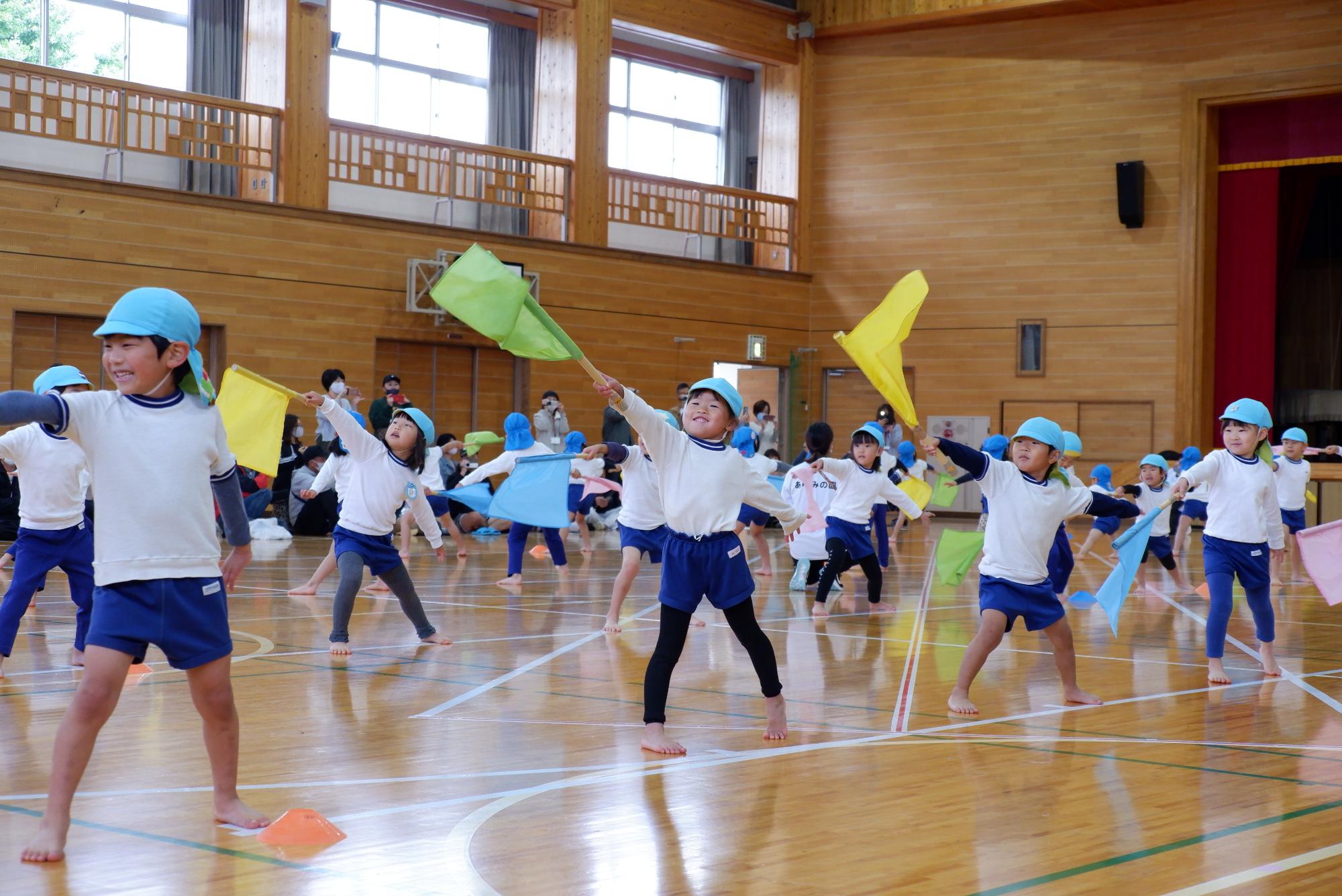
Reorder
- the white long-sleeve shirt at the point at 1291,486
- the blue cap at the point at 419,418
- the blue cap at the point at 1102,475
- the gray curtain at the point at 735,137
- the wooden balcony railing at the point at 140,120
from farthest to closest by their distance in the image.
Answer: the gray curtain at the point at 735,137 < the wooden balcony railing at the point at 140,120 < the blue cap at the point at 1102,475 < the white long-sleeve shirt at the point at 1291,486 < the blue cap at the point at 419,418

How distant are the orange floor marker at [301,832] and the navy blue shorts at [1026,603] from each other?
12.3 ft

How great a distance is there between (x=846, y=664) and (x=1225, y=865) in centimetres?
433

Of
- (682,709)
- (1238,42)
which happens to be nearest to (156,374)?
(682,709)

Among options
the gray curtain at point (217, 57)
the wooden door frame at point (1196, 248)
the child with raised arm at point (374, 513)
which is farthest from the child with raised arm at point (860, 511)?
the wooden door frame at point (1196, 248)

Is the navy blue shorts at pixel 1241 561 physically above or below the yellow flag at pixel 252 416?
below

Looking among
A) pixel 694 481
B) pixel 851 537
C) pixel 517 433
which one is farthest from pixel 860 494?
pixel 694 481

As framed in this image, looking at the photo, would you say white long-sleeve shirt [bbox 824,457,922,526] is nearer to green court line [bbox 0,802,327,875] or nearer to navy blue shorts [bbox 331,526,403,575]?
navy blue shorts [bbox 331,526,403,575]

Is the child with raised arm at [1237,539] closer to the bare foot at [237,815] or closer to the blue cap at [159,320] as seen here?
the bare foot at [237,815]

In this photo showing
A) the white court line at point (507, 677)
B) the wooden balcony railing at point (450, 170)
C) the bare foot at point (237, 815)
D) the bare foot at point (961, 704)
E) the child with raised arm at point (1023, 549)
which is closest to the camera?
the bare foot at point (237, 815)

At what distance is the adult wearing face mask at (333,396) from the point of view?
15672 millimetres

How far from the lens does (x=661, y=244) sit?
2511 centimetres

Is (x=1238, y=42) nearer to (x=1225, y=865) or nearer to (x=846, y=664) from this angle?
(x=846, y=664)

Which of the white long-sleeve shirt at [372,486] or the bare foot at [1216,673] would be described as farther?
the white long-sleeve shirt at [372,486]

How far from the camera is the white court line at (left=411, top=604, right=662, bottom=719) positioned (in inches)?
256
